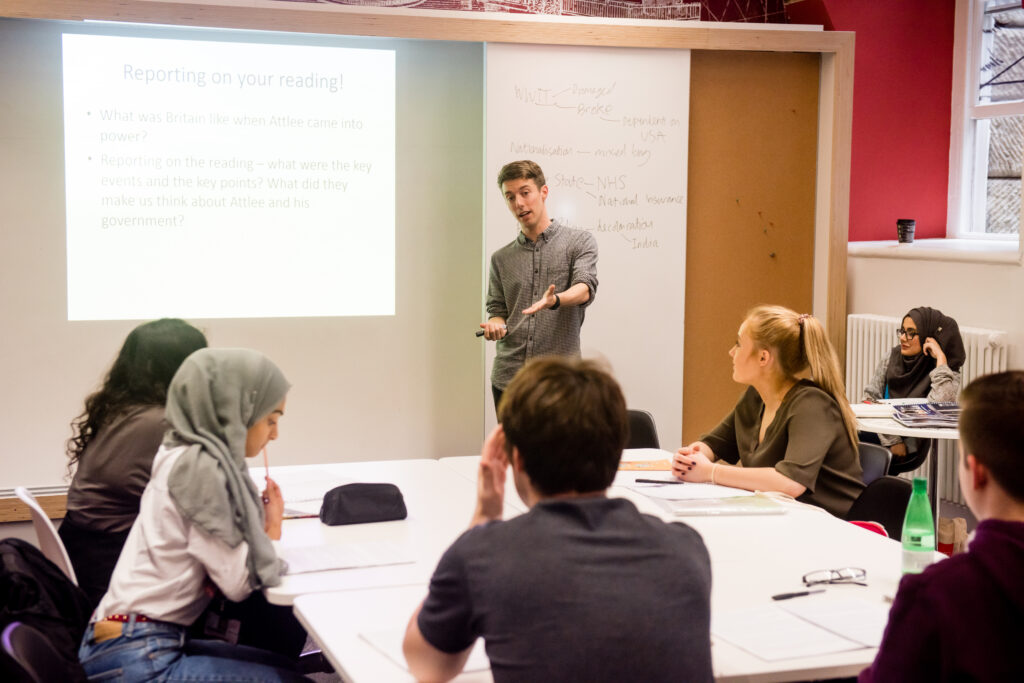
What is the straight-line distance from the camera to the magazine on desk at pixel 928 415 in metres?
4.17

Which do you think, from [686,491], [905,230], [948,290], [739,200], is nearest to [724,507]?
[686,491]

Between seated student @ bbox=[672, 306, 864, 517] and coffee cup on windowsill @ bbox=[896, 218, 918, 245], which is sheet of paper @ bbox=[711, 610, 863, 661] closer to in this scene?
seated student @ bbox=[672, 306, 864, 517]

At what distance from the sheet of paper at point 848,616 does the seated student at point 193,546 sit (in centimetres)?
101

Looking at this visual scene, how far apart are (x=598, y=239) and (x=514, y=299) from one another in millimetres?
797

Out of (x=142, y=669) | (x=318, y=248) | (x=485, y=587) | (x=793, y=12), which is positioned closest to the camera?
(x=485, y=587)

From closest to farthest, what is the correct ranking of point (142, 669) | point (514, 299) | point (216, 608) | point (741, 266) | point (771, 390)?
point (142, 669) < point (216, 608) < point (771, 390) < point (514, 299) < point (741, 266)

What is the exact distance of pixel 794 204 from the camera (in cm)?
558

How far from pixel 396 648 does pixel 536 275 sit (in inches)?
112

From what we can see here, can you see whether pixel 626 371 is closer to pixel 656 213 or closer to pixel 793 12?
pixel 656 213

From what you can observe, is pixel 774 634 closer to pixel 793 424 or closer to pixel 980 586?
pixel 980 586

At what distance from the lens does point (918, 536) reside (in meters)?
2.19

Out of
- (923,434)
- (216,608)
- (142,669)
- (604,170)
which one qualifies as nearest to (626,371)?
(604,170)

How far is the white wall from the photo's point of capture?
4996 millimetres

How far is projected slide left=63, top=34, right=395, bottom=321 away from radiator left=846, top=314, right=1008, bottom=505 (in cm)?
254
